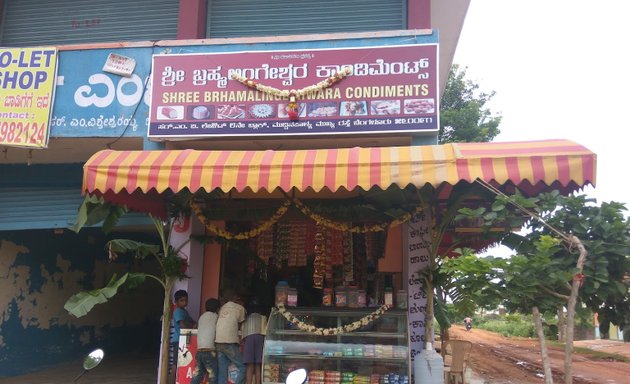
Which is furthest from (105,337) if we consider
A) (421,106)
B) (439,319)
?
(421,106)

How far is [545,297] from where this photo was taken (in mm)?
5031

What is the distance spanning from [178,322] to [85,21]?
18.8 feet

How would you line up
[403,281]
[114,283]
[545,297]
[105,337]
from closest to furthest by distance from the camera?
[545,297]
[114,283]
[403,281]
[105,337]

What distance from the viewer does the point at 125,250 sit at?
24.2ft

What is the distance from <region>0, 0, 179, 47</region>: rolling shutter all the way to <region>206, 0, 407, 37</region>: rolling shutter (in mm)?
883

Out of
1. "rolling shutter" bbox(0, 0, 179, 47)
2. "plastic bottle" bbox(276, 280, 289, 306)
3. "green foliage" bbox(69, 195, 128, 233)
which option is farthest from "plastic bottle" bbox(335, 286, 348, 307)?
"rolling shutter" bbox(0, 0, 179, 47)

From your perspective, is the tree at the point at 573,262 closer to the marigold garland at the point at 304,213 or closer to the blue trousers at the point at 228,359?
the marigold garland at the point at 304,213

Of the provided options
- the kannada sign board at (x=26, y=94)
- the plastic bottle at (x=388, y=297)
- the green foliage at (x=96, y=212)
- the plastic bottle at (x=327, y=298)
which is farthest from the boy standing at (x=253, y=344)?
the kannada sign board at (x=26, y=94)

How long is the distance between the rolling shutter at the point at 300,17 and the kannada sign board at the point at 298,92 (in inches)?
44.1

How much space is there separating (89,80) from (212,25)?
223 centimetres

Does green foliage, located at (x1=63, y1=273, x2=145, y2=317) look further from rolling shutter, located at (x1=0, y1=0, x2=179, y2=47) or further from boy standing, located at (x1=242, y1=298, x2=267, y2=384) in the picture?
rolling shutter, located at (x1=0, y1=0, x2=179, y2=47)

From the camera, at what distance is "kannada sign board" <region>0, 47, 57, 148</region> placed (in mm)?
8031

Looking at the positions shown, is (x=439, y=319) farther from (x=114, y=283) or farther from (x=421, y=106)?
(x=114, y=283)

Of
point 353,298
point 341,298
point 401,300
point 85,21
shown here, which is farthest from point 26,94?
point 401,300
